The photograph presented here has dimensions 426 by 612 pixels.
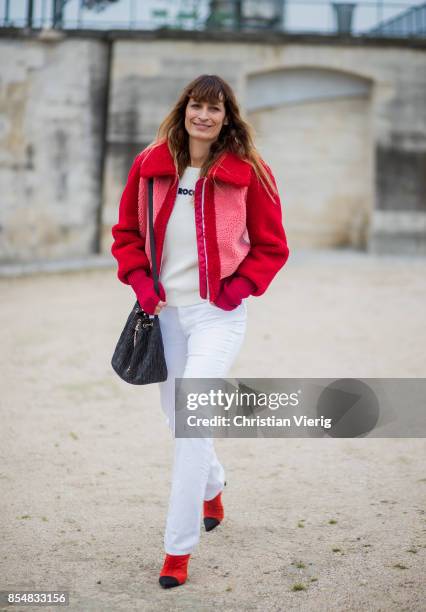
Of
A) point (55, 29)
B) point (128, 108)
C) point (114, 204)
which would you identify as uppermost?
point (55, 29)

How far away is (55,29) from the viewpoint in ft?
51.5

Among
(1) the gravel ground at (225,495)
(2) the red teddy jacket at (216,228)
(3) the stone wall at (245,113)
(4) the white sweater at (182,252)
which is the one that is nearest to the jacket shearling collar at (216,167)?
(2) the red teddy jacket at (216,228)

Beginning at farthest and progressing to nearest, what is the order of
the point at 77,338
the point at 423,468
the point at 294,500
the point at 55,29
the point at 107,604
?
the point at 55,29, the point at 77,338, the point at 423,468, the point at 294,500, the point at 107,604

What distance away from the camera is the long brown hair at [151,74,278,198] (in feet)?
11.9

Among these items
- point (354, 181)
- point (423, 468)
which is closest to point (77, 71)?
point (354, 181)

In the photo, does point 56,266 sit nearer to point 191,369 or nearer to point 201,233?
point 201,233

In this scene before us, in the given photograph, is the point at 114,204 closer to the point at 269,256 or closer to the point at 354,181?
the point at 354,181

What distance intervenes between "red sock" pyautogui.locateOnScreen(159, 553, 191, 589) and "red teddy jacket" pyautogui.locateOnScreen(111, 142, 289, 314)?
1039 mm

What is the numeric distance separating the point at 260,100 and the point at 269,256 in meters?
13.8

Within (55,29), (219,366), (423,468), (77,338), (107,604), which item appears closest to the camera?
(107,604)

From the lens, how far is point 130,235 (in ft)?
12.3

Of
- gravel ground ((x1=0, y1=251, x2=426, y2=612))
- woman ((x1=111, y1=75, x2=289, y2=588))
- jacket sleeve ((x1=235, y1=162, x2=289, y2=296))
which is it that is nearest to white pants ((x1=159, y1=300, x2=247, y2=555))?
woman ((x1=111, y1=75, x2=289, y2=588))

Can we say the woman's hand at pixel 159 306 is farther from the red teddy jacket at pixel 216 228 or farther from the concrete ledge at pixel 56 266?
the concrete ledge at pixel 56 266

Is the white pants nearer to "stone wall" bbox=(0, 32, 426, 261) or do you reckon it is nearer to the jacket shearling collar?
the jacket shearling collar
